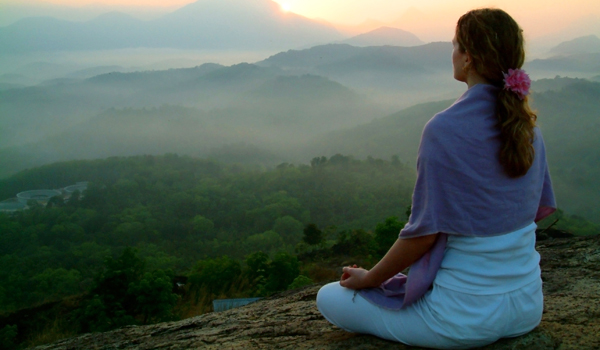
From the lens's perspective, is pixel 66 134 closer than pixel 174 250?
No

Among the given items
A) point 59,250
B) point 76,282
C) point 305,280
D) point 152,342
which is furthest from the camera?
point 59,250

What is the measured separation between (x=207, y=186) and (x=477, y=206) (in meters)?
52.8

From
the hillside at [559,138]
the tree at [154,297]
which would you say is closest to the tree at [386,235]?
the tree at [154,297]

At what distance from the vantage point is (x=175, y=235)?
40375mm

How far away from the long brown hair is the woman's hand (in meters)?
0.80

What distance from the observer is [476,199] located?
5.65 ft

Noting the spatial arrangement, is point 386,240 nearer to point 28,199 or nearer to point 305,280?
point 305,280

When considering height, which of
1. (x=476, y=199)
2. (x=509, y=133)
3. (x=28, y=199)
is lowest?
(x=28, y=199)

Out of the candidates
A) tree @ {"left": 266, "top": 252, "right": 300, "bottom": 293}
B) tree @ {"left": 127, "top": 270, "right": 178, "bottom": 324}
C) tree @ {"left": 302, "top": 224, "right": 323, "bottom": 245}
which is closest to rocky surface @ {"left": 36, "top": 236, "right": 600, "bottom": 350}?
tree @ {"left": 127, "top": 270, "right": 178, "bottom": 324}

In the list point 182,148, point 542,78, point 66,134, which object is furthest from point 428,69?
point 66,134

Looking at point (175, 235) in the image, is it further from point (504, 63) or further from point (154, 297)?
point (504, 63)

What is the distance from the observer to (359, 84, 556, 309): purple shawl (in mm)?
1677

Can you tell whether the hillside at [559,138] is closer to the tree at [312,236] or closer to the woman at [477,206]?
the tree at [312,236]

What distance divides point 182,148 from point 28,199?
4598 cm
